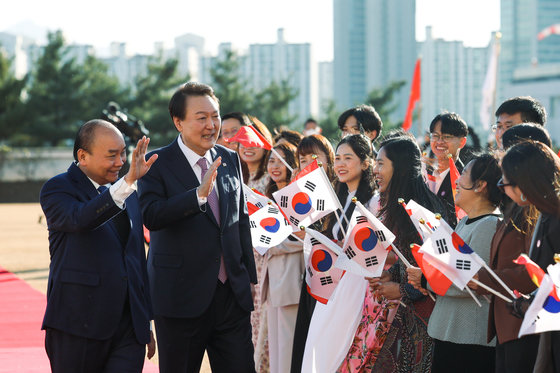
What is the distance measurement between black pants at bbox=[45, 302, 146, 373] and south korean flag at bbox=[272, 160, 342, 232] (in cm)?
124

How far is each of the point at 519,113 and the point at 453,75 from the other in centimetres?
9249

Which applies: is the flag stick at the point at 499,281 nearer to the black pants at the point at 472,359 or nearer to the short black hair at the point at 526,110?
the black pants at the point at 472,359

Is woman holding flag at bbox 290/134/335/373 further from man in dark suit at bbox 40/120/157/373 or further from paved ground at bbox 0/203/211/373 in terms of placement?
man in dark suit at bbox 40/120/157/373

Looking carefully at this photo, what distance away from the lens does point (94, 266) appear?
318cm

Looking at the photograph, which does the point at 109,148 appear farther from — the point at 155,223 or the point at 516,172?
the point at 516,172

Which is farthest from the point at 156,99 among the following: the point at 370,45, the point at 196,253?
the point at 370,45

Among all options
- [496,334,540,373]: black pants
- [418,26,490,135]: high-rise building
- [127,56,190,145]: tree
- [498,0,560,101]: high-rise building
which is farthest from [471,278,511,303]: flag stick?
[498,0,560,101]: high-rise building

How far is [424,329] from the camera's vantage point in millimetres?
3986

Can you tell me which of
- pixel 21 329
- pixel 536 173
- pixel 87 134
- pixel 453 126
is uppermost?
pixel 87 134

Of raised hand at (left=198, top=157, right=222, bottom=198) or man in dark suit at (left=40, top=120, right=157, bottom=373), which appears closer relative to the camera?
man in dark suit at (left=40, top=120, right=157, bottom=373)

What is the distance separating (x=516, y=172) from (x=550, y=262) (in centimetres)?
33

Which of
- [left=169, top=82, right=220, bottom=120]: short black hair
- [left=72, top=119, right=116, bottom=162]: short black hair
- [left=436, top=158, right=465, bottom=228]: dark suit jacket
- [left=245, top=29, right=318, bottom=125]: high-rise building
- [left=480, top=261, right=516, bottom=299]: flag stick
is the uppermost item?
[left=169, top=82, right=220, bottom=120]: short black hair

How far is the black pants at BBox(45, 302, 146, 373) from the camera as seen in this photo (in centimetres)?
317

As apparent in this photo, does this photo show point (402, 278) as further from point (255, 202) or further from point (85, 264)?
point (85, 264)
